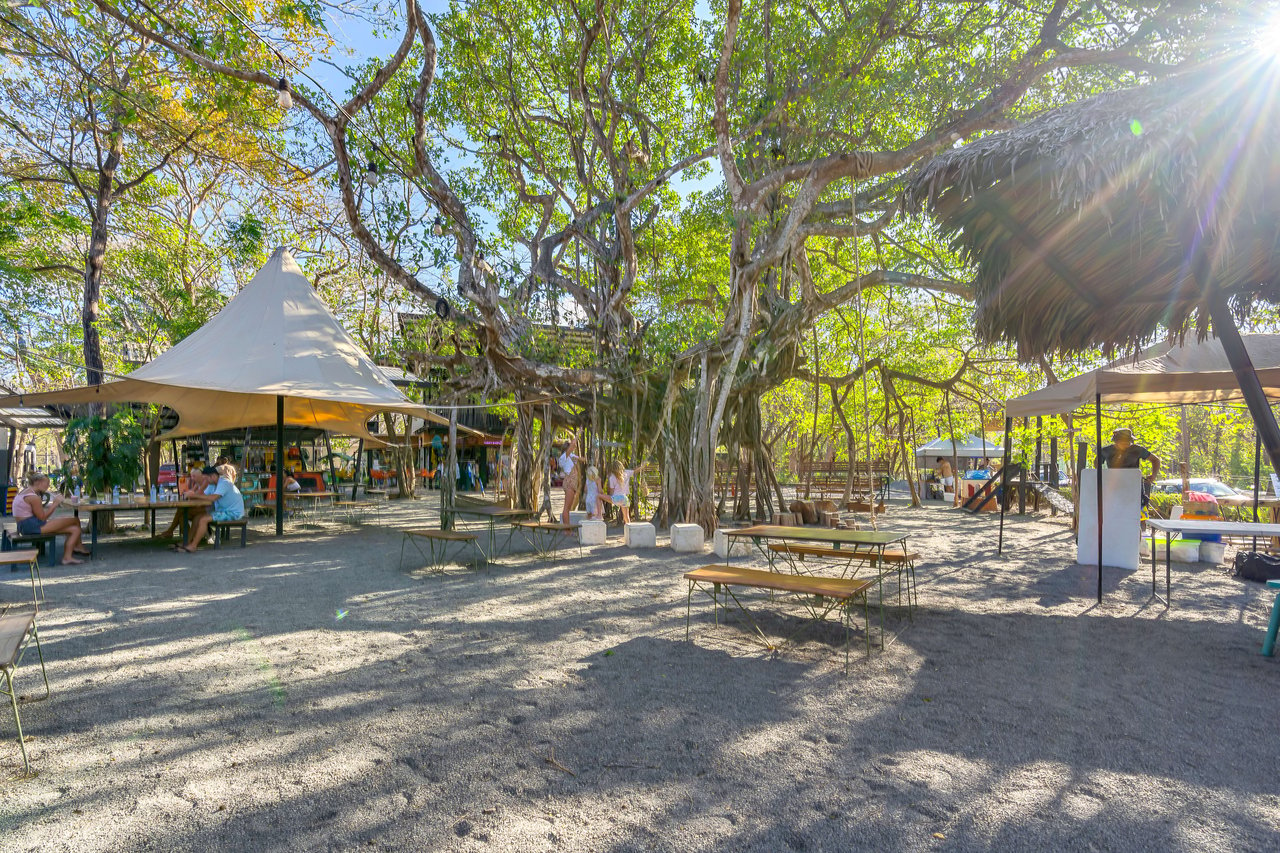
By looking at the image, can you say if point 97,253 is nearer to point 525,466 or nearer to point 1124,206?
point 525,466

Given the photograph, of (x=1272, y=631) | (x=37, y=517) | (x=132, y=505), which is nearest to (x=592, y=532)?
(x=132, y=505)

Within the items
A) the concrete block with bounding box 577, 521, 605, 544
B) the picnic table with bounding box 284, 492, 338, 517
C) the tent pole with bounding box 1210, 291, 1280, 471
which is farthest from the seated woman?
the tent pole with bounding box 1210, 291, 1280, 471

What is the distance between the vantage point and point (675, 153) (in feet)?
41.5

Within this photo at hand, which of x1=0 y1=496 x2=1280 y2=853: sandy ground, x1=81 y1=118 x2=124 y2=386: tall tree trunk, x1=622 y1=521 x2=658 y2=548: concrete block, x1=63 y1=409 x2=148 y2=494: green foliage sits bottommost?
x1=0 y1=496 x2=1280 y2=853: sandy ground

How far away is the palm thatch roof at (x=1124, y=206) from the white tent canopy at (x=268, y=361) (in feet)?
23.7

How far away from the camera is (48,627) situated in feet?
16.3

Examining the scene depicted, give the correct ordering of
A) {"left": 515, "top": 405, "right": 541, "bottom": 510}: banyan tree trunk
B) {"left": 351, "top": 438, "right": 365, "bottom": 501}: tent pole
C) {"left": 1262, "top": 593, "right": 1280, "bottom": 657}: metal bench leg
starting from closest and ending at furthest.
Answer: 1. {"left": 1262, "top": 593, "right": 1280, "bottom": 657}: metal bench leg
2. {"left": 515, "top": 405, "right": 541, "bottom": 510}: banyan tree trunk
3. {"left": 351, "top": 438, "right": 365, "bottom": 501}: tent pole

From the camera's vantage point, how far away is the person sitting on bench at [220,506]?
8938mm

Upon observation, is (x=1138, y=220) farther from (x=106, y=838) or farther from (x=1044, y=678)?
(x=106, y=838)

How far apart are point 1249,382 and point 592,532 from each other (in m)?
7.17

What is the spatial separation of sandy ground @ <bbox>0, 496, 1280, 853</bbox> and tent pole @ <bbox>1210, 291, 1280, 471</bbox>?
4.56 ft

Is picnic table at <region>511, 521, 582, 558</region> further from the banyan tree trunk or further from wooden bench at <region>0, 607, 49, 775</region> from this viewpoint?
wooden bench at <region>0, 607, 49, 775</region>

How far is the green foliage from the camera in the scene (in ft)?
33.5

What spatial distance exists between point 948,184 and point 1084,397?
3417 mm
